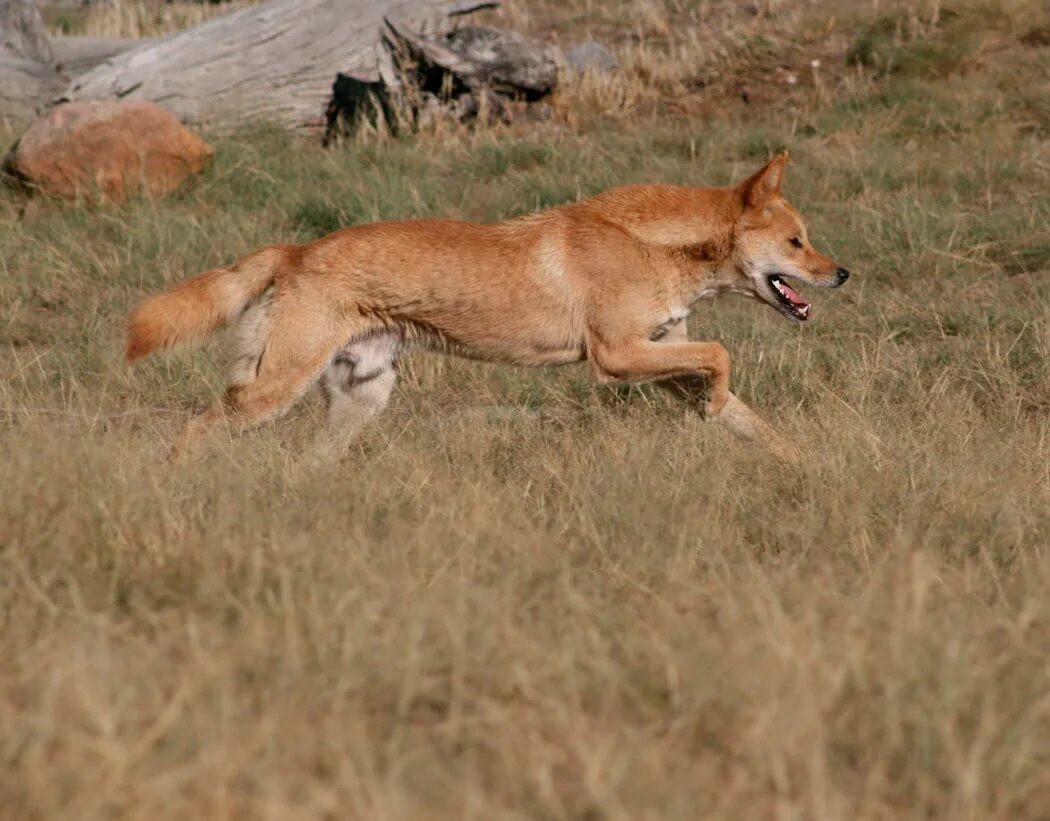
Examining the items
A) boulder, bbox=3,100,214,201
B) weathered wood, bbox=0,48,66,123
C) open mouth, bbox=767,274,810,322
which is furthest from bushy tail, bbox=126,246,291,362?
weathered wood, bbox=0,48,66,123

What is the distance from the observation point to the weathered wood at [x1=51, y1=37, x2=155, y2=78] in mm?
13484

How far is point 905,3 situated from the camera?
13391 mm

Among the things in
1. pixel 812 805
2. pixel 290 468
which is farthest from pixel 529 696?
pixel 290 468

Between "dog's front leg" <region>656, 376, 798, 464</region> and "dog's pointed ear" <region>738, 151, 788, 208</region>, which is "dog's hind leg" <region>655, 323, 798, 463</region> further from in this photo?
"dog's pointed ear" <region>738, 151, 788, 208</region>

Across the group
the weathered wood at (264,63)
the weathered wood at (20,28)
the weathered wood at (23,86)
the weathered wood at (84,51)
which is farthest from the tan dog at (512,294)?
the weathered wood at (84,51)

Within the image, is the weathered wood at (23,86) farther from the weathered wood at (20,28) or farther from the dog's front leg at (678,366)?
the dog's front leg at (678,366)

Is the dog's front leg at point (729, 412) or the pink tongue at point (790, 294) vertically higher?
the pink tongue at point (790, 294)

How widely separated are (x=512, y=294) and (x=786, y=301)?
125 cm

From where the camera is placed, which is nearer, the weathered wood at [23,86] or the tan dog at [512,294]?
the tan dog at [512,294]

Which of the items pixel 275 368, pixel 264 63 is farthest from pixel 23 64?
pixel 275 368

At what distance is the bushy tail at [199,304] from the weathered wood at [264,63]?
626cm

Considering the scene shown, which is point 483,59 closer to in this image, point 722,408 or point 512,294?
point 512,294

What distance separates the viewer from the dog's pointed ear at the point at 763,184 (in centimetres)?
637

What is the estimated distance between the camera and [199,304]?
5.92 metres
